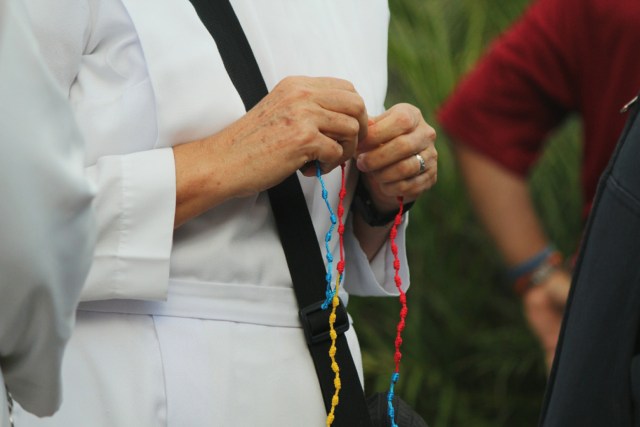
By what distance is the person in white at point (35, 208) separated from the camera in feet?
3.16

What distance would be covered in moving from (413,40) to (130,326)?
2170 mm

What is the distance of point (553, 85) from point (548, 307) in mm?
550

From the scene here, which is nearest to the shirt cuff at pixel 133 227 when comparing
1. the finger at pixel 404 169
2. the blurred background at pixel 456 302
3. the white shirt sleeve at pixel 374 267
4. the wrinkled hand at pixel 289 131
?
the wrinkled hand at pixel 289 131

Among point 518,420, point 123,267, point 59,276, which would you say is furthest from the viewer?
point 518,420

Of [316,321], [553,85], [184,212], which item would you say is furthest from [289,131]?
[553,85]

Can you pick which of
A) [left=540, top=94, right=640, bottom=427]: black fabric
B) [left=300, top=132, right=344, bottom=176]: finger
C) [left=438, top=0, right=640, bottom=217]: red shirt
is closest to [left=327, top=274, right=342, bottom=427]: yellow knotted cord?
[left=300, top=132, right=344, bottom=176]: finger

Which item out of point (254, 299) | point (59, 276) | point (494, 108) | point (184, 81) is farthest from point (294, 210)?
point (494, 108)

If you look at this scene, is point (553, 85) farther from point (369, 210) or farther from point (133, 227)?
point (133, 227)

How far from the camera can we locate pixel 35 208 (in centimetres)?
99

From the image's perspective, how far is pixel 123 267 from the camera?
1.45 metres

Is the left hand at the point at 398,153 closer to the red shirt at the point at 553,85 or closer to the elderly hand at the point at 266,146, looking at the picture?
the elderly hand at the point at 266,146

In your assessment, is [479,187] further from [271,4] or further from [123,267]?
[123,267]

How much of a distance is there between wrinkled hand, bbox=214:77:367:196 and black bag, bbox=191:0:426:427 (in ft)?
0.26

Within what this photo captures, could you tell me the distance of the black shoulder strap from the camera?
5.15ft
